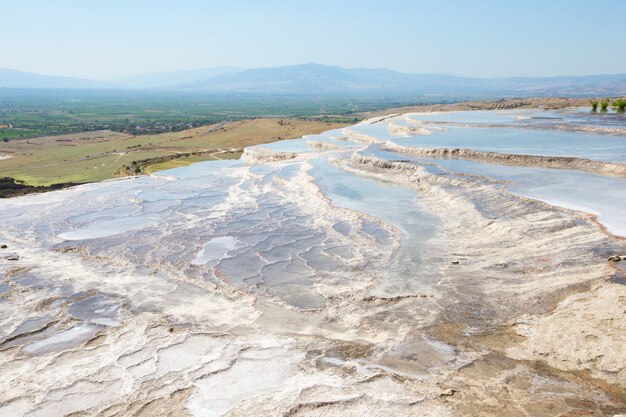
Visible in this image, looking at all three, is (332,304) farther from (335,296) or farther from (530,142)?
(530,142)

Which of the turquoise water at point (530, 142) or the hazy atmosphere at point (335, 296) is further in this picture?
the turquoise water at point (530, 142)

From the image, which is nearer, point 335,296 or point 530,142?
point 335,296

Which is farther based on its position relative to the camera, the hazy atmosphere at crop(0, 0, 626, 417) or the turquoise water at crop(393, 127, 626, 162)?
the turquoise water at crop(393, 127, 626, 162)

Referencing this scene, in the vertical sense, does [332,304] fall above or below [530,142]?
below

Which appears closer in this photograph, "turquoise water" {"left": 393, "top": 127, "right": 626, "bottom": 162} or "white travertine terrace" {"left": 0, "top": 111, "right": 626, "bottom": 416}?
"white travertine terrace" {"left": 0, "top": 111, "right": 626, "bottom": 416}

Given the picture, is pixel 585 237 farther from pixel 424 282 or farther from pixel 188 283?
pixel 188 283

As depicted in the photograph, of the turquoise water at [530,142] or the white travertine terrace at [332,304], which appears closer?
the white travertine terrace at [332,304]

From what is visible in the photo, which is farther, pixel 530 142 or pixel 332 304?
pixel 530 142

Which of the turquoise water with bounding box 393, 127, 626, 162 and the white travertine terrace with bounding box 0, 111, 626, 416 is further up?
the turquoise water with bounding box 393, 127, 626, 162

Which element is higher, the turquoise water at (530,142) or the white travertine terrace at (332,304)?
the turquoise water at (530,142)

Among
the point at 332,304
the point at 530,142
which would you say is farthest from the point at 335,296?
the point at 530,142

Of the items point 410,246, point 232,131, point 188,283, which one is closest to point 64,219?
point 188,283
